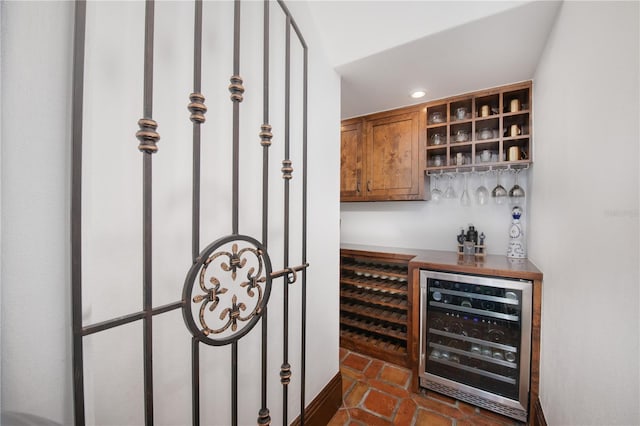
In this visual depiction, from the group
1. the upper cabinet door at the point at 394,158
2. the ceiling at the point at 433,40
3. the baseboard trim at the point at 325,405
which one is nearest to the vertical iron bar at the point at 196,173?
the baseboard trim at the point at 325,405

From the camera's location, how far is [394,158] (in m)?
2.32

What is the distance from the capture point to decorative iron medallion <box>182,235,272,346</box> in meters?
0.70

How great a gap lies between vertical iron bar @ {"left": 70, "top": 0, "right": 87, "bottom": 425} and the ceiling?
1.31 metres

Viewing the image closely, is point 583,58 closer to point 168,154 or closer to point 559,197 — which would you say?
point 559,197

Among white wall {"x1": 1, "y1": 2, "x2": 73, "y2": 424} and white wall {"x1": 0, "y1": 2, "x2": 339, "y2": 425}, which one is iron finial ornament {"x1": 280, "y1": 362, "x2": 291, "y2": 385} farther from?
white wall {"x1": 1, "y1": 2, "x2": 73, "y2": 424}

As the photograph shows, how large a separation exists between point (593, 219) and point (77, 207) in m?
1.49

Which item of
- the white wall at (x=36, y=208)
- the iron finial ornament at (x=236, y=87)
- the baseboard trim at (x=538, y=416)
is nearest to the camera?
the white wall at (x=36, y=208)

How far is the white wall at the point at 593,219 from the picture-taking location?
2.20 feet

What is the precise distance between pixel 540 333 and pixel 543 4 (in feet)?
5.76

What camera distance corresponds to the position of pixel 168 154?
0.77 m

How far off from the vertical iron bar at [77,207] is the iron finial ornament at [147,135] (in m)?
0.10

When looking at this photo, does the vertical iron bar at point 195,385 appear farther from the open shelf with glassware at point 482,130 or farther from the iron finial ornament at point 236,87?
the open shelf with glassware at point 482,130

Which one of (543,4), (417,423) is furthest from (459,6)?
(417,423)

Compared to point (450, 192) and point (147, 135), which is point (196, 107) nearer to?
point (147, 135)
